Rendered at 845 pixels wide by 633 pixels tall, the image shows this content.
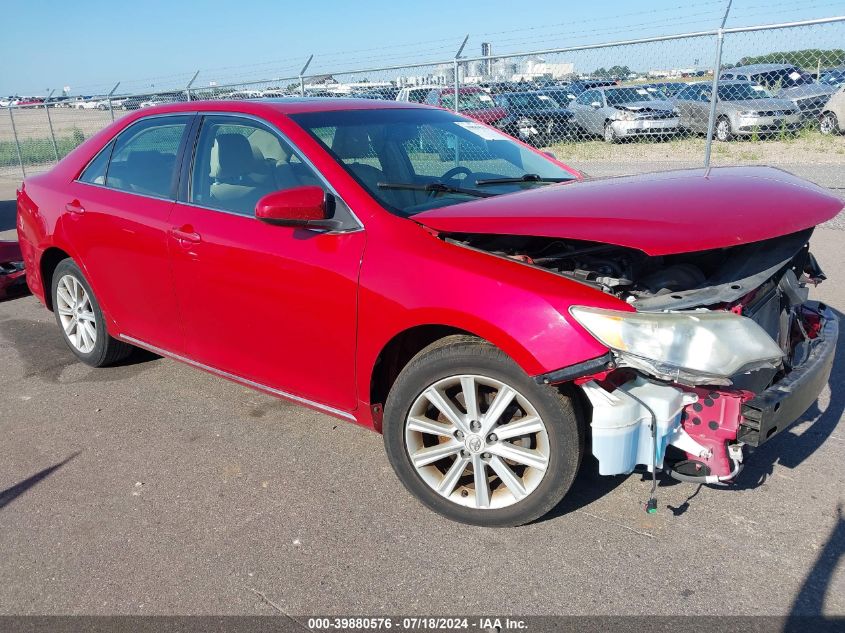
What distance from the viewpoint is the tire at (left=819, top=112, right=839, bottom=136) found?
46.6 feet

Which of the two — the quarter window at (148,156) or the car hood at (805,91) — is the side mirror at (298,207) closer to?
the quarter window at (148,156)

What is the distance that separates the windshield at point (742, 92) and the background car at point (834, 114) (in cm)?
277

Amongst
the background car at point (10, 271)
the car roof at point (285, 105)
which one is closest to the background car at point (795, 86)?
the car roof at point (285, 105)

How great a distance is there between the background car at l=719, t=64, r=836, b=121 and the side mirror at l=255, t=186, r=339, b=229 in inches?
408

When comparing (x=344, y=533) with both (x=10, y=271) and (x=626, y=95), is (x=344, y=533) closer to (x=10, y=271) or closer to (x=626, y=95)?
(x=10, y=271)

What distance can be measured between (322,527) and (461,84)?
911cm

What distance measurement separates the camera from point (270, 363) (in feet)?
12.0

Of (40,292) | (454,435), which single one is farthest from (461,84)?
(454,435)

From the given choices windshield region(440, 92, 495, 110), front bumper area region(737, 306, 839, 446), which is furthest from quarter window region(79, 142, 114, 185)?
windshield region(440, 92, 495, 110)

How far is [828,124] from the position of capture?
15.0 meters

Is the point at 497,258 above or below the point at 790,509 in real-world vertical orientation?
above

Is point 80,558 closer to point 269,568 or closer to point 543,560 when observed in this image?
point 269,568

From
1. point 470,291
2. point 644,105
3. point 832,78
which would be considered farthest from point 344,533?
point 832,78

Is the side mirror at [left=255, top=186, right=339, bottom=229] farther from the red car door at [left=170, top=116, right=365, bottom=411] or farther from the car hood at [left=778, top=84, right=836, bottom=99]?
the car hood at [left=778, top=84, right=836, bottom=99]
